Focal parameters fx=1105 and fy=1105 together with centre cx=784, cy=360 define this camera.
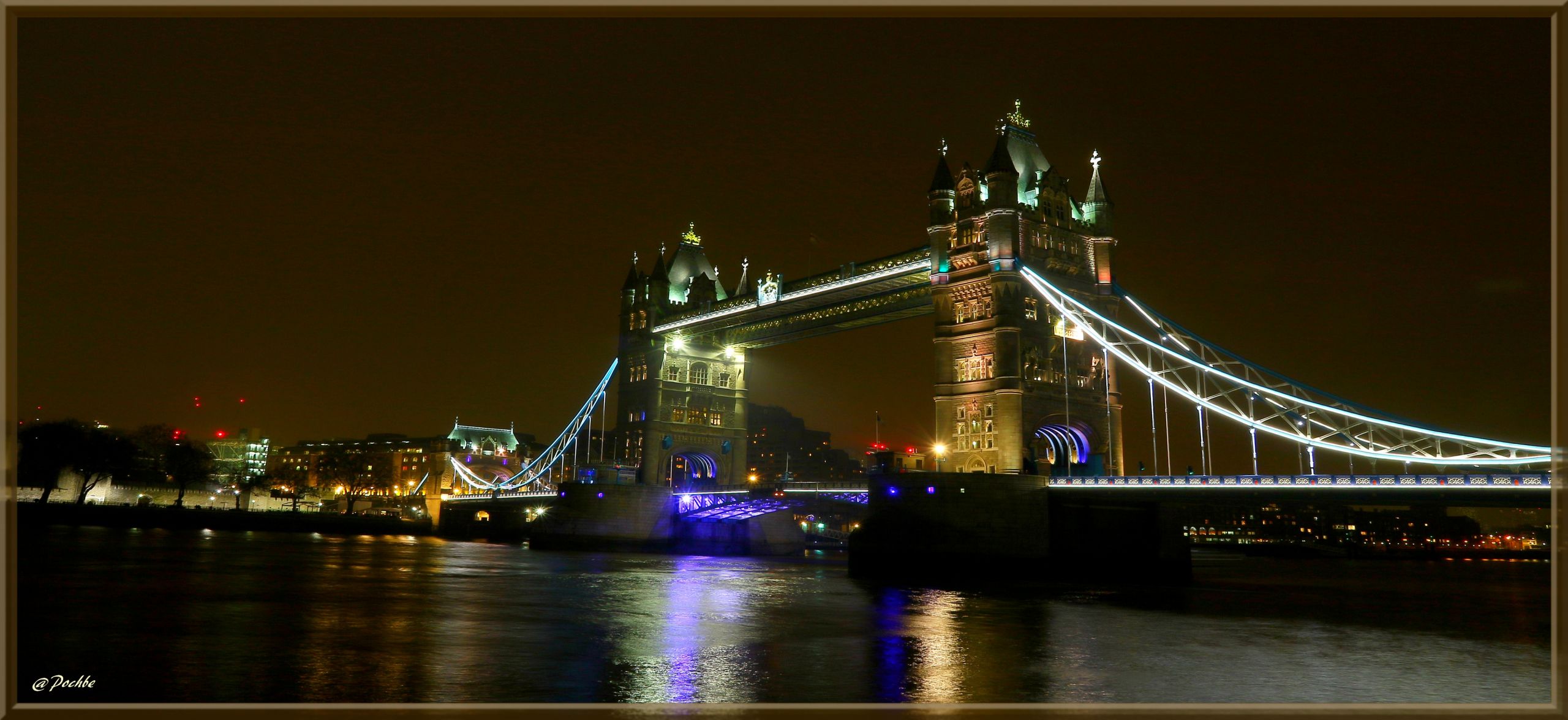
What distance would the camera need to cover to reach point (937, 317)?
48312mm

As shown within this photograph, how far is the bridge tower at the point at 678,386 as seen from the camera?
7175 centimetres

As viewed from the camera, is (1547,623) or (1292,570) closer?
(1547,623)

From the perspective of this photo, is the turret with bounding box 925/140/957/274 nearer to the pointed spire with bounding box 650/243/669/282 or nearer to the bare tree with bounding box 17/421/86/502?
the pointed spire with bounding box 650/243/669/282

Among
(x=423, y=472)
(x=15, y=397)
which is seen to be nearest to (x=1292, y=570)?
(x=15, y=397)

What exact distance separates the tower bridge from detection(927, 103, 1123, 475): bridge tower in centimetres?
7

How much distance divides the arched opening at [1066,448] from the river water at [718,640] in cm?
797

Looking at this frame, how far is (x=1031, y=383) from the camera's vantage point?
4497 cm

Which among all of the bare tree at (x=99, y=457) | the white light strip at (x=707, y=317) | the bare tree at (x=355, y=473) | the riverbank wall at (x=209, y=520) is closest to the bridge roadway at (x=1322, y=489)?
the white light strip at (x=707, y=317)

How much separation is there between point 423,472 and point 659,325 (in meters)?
65.3

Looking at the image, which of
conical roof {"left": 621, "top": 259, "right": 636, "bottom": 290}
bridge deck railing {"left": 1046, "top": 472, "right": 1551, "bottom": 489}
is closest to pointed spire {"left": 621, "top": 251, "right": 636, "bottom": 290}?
conical roof {"left": 621, "top": 259, "right": 636, "bottom": 290}

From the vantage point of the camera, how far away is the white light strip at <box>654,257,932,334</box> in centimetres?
5109

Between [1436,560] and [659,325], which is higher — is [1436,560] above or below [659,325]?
below

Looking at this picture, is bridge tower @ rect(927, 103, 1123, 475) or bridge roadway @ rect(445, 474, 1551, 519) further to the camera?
bridge tower @ rect(927, 103, 1123, 475)

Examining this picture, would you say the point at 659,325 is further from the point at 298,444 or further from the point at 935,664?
the point at 298,444
